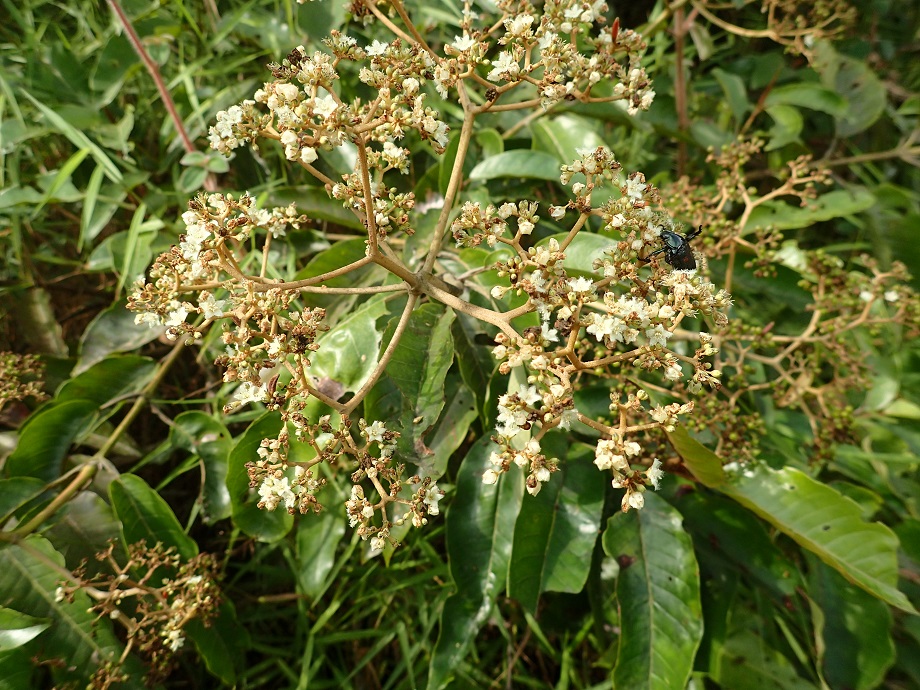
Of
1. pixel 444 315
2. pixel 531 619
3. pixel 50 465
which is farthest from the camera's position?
pixel 531 619

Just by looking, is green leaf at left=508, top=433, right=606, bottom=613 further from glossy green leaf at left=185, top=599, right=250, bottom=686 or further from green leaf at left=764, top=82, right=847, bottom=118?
green leaf at left=764, top=82, right=847, bottom=118

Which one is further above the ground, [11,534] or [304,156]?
[304,156]

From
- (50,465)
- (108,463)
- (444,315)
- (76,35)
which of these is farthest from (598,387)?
(76,35)

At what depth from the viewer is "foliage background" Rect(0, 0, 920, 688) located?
1.79m

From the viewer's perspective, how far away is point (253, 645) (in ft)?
7.14

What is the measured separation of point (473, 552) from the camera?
1.82 m

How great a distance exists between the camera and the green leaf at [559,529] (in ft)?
5.78

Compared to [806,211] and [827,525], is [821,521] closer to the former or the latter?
[827,525]

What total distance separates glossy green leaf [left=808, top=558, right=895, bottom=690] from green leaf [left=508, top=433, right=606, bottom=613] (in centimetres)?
81

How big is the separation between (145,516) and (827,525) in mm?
2005

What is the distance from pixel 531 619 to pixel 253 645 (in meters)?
0.96

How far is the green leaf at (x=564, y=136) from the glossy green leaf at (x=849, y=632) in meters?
1.58

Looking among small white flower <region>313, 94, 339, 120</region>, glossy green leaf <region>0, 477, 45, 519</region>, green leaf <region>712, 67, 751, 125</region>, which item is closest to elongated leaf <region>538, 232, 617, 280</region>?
small white flower <region>313, 94, 339, 120</region>

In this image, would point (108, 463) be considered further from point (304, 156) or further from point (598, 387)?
point (598, 387)
